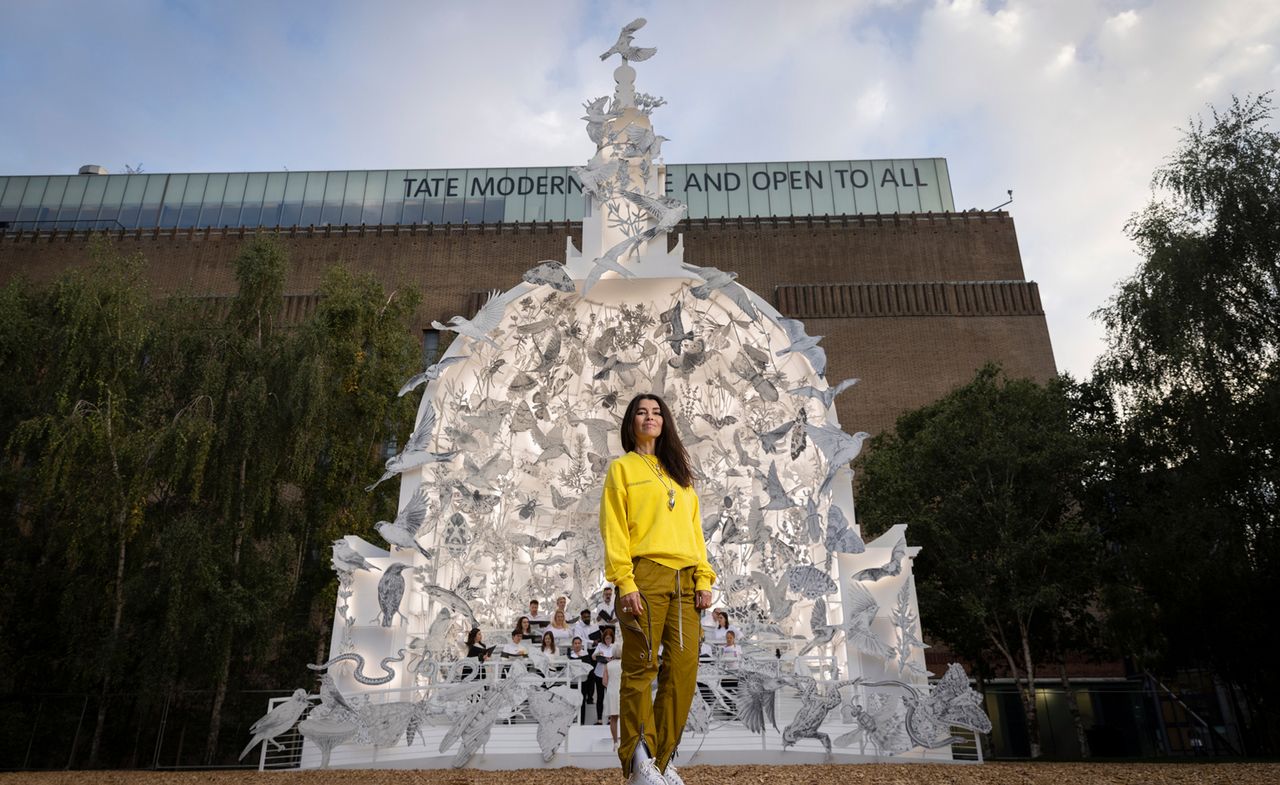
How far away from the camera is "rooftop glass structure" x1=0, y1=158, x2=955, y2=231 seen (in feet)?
125

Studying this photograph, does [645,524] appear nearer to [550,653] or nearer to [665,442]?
[665,442]

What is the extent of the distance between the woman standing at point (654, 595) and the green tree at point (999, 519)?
55.7ft

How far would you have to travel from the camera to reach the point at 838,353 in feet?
112

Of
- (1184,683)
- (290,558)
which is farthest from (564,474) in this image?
(1184,683)

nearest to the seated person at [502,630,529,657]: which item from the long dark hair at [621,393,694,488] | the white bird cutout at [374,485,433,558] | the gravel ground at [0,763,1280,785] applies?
the white bird cutout at [374,485,433,558]

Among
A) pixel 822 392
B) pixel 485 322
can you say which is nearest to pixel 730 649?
pixel 822 392

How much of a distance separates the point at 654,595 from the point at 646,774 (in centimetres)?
73

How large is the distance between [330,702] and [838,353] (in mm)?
27815

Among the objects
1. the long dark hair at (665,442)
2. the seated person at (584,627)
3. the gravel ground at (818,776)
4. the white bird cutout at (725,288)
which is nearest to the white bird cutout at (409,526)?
the seated person at (584,627)

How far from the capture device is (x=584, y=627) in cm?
1072

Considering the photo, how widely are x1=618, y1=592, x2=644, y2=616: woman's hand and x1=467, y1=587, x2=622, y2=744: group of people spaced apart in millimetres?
5169

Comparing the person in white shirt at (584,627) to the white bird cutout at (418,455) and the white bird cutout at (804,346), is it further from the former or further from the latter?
the white bird cutout at (804,346)

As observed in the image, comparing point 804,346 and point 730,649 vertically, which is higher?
point 804,346

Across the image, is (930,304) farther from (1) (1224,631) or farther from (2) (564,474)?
(2) (564,474)
